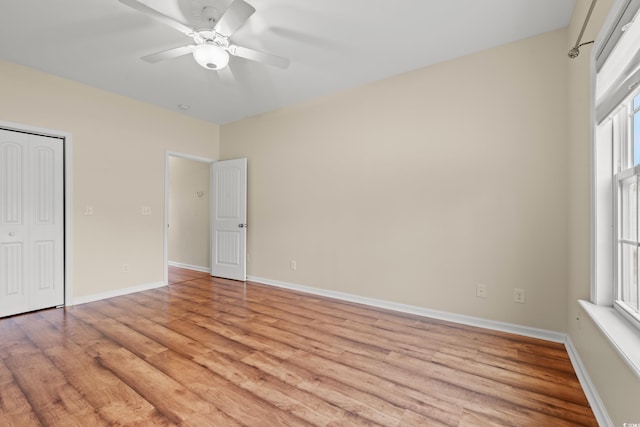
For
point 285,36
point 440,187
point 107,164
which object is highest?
point 285,36

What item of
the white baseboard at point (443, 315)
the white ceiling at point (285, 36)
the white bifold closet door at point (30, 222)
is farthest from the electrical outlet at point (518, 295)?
the white bifold closet door at point (30, 222)

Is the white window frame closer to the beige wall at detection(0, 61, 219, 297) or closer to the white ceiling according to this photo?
the white ceiling

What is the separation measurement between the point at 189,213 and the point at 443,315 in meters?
4.95

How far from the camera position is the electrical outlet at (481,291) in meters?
2.80

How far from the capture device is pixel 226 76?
3.03 m

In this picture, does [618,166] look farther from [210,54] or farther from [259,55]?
[210,54]

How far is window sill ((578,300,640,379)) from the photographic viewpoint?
4.05ft

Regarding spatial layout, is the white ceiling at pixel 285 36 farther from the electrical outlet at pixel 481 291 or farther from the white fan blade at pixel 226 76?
the electrical outlet at pixel 481 291

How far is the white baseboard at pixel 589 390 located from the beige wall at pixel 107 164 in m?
4.76

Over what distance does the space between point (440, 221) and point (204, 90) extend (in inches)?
129

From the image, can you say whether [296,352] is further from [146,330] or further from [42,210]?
[42,210]

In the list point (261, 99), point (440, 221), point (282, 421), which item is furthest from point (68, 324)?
point (440, 221)

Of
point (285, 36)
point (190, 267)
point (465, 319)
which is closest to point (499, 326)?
point (465, 319)

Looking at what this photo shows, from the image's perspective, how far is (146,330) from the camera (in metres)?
2.73
